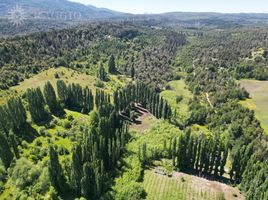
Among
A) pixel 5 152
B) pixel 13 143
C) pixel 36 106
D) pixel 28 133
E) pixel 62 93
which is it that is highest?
pixel 36 106

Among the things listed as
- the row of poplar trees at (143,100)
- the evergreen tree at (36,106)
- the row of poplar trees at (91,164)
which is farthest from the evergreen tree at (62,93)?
the row of poplar trees at (91,164)

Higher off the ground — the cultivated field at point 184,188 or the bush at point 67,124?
the bush at point 67,124

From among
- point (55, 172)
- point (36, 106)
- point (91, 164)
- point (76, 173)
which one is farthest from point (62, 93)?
point (76, 173)

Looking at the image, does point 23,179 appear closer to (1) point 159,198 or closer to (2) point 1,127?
(2) point 1,127

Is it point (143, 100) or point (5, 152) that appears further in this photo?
point (143, 100)

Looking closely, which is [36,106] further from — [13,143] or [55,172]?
[55,172]

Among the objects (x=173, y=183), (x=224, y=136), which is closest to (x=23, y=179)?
(x=173, y=183)

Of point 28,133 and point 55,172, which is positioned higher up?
point 55,172

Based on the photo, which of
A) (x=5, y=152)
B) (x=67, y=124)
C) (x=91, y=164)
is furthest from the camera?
(x=67, y=124)

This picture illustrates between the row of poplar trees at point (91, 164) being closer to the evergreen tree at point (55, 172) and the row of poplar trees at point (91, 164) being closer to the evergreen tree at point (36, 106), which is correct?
the evergreen tree at point (55, 172)

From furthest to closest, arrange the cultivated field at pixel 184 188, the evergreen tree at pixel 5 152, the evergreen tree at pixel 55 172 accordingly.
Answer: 1. the evergreen tree at pixel 5 152
2. the cultivated field at pixel 184 188
3. the evergreen tree at pixel 55 172
